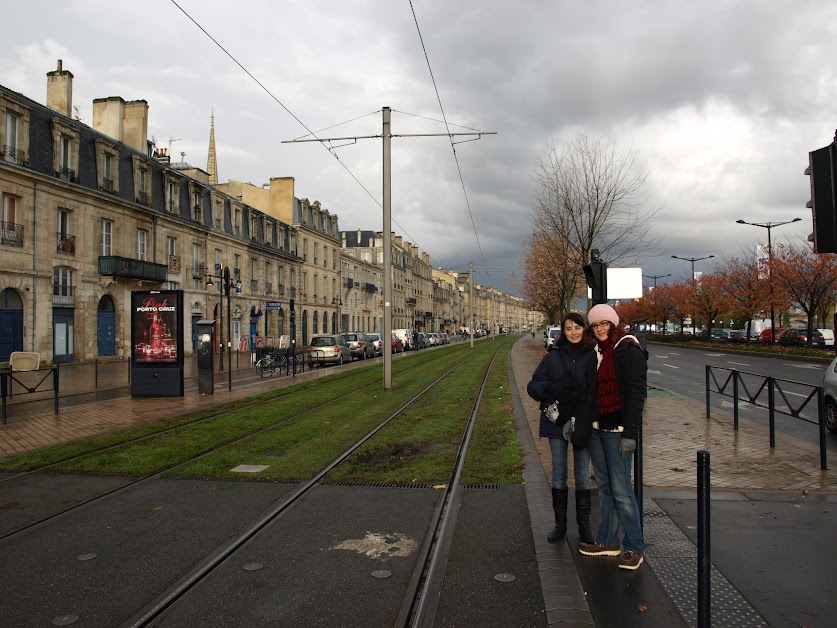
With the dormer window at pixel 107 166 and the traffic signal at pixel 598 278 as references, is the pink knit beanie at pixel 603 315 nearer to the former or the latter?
the traffic signal at pixel 598 278

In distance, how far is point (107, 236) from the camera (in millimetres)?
30312

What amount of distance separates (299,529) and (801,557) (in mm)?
3741

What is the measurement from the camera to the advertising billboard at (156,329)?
47.3 feet

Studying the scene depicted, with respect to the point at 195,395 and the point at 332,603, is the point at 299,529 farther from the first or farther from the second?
the point at 195,395

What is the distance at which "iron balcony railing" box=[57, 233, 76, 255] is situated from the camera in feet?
88.7

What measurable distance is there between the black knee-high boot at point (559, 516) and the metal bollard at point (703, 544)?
1581mm

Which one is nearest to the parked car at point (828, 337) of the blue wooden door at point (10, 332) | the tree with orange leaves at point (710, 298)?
the tree with orange leaves at point (710, 298)

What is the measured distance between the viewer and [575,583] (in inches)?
149

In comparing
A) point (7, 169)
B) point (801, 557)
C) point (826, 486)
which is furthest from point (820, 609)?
point (7, 169)

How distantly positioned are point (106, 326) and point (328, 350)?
1114 centimetres

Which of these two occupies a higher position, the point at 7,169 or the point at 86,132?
the point at 86,132

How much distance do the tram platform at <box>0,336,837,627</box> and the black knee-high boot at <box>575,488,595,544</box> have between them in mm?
124

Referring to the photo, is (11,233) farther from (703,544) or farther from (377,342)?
(703,544)

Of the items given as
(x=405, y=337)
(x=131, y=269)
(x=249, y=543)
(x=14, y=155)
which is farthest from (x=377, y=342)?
(x=249, y=543)
